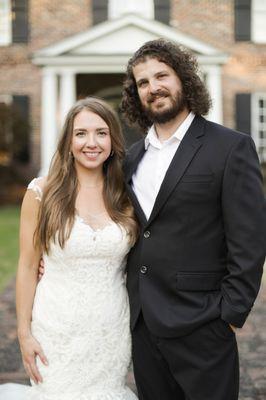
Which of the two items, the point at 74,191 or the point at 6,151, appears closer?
the point at 74,191

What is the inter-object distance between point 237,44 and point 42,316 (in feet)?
55.5

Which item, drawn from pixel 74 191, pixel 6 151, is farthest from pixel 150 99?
pixel 6 151

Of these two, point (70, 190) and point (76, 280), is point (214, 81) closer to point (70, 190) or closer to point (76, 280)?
point (70, 190)

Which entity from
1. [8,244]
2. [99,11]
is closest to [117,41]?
[99,11]

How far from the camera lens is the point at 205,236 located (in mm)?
2746

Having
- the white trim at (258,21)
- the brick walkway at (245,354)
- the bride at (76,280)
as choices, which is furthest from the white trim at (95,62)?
the bride at (76,280)

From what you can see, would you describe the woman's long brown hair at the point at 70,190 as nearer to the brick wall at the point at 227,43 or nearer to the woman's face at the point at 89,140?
the woman's face at the point at 89,140

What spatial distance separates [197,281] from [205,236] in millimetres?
213

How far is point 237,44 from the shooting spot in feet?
61.1

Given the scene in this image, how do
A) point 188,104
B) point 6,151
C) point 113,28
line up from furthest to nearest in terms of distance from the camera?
point 6,151, point 113,28, point 188,104

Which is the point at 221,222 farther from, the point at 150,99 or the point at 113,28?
the point at 113,28

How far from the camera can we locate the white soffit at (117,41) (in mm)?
16141

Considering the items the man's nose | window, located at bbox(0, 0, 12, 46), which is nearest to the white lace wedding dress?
the man's nose

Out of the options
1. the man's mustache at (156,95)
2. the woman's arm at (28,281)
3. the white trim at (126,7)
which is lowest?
the woman's arm at (28,281)
